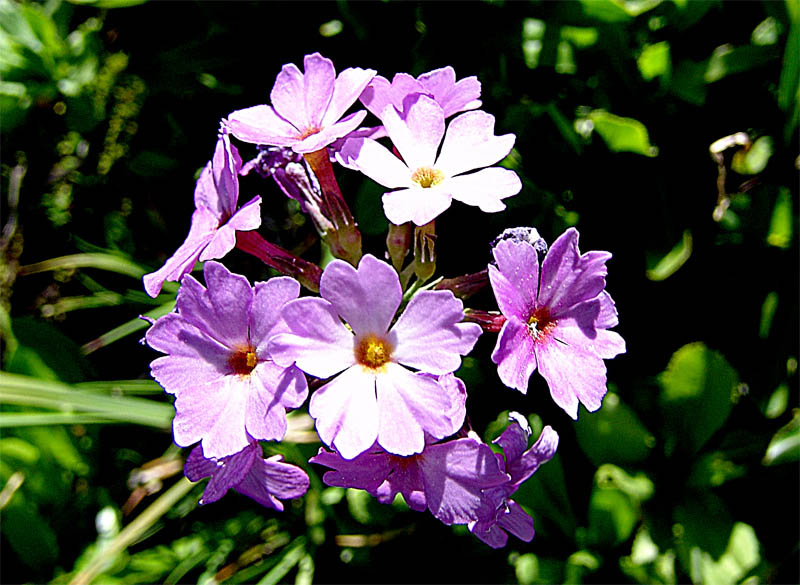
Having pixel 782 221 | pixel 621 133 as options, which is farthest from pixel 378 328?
pixel 782 221

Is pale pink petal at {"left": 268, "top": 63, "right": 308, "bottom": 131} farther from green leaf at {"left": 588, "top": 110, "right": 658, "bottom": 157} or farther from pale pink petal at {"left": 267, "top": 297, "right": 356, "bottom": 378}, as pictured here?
green leaf at {"left": 588, "top": 110, "right": 658, "bottom": 157}

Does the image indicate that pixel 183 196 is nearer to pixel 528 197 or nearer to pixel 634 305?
pixel 528 197

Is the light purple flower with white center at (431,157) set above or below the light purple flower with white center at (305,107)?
below

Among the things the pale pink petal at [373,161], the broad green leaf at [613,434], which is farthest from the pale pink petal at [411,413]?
the broad green leaf at [613,434]

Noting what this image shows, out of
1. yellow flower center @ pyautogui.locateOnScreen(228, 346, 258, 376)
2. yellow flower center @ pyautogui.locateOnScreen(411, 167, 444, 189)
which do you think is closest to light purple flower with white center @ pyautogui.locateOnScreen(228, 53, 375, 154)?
yellow flower center @ pyautogui.locateOnScreen(411, 167, 444, 189)

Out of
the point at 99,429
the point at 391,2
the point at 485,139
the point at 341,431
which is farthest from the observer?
the point at 99,429

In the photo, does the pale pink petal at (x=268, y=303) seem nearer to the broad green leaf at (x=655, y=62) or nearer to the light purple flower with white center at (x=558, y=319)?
the light purple flower with white center at (x=558, y=319)

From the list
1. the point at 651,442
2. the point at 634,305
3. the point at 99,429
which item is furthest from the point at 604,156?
the point at 99,429

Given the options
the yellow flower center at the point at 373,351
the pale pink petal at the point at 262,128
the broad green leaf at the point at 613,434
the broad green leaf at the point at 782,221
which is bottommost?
the broad green leaf at the point at 613,434
